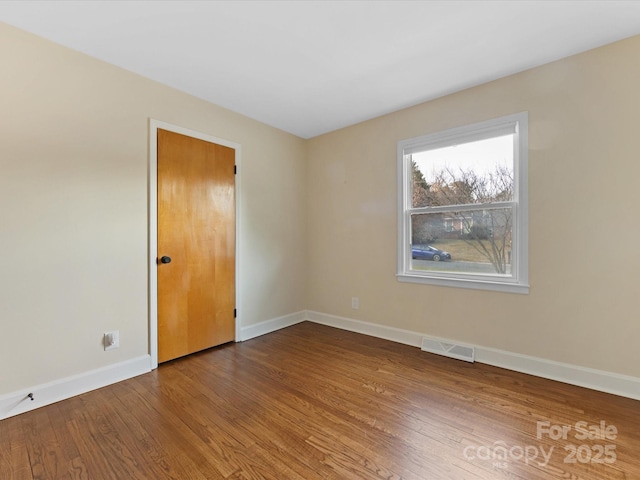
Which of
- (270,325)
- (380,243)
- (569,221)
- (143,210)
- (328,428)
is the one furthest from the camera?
(270,325)

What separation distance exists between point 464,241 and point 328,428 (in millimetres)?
2071

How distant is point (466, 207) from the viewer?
276 centimetres

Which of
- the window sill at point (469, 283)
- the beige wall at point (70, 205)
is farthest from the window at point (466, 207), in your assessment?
the beige wall at point (70, 205)

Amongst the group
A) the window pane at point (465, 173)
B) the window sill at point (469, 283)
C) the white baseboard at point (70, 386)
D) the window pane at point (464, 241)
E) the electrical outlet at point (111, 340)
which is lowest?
the white baseboard at point (70, 386)

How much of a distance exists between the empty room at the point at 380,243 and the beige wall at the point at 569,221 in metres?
0.01

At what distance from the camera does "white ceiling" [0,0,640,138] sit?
1768 millimetres

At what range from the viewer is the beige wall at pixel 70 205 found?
188 centimetres

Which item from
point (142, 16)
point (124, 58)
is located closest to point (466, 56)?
point (142, 16)

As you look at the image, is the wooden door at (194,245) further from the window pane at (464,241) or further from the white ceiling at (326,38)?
the window pane at (464,241)

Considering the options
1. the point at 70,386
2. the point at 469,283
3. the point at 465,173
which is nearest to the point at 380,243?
the point at 469,283

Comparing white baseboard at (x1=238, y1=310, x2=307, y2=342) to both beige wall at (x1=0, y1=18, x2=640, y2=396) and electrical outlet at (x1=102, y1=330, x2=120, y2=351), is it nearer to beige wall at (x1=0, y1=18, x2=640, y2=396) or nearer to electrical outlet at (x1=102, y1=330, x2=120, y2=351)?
beige wall at (x1=0, y1=18, x2=640, y2=396)

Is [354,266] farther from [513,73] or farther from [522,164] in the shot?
[513,73]

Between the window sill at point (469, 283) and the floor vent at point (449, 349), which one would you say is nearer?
the window sill at point (469, 283)

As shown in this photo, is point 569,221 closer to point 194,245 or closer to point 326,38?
point 326,38
